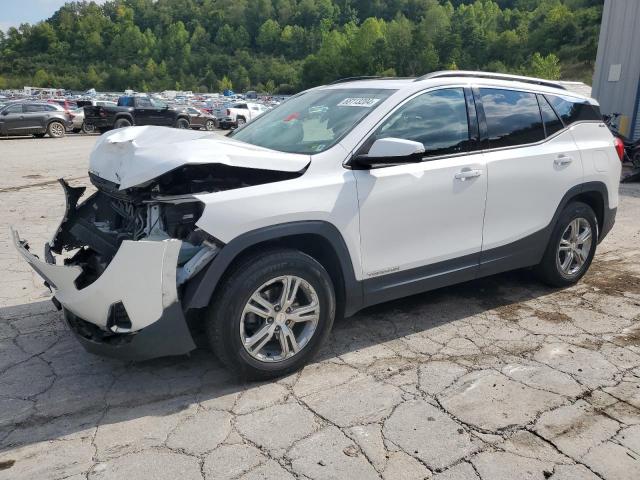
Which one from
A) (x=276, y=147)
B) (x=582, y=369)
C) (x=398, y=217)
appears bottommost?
(x=582, y=369)

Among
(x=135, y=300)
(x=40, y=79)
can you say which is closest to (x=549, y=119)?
(x=135, y=300)

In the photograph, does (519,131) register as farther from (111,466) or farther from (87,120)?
(87,120)

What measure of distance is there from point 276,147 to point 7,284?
2.99m

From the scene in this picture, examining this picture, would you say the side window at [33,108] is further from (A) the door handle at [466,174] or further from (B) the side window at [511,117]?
(A) the door handle at [466,174]

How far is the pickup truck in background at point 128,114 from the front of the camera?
24.1 m

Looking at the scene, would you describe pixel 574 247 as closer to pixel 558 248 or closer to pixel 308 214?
pixel 558 248

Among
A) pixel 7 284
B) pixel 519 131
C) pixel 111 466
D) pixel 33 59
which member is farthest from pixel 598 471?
pixel 33 59

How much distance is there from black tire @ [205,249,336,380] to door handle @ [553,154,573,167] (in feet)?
7.59

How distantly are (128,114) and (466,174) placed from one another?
22665 millimetres

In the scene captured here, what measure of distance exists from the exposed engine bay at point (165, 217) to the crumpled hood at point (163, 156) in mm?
67

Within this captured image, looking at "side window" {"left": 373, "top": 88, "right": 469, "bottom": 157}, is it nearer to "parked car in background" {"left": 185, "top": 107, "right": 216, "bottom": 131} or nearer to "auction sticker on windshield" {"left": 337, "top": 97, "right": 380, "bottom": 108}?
"auction sticker on windshield" {"left": 337, "top": 97, "right": 380, "bottom": 108}

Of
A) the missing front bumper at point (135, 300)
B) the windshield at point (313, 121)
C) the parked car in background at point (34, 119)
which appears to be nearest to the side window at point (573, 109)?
the windshield at point (313, 121)

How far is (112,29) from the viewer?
485ft

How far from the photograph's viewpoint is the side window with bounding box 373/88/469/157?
145 inches
